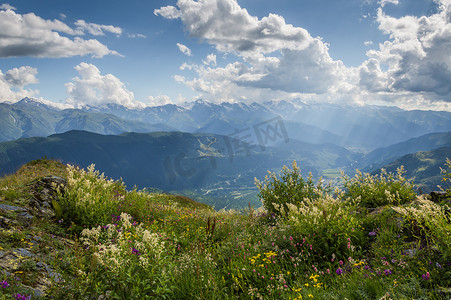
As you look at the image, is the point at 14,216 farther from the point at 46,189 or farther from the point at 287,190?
the point at 287,190

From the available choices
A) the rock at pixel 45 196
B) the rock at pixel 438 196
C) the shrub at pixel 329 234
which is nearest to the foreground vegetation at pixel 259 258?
the shrub at pixel 329 234

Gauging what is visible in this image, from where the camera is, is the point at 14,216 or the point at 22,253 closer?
the point at 22,253

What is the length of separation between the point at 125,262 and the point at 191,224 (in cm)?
481

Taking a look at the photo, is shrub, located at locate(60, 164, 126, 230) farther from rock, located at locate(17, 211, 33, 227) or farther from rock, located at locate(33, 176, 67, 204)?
rock, located at locate(17, 211, 33, 227)

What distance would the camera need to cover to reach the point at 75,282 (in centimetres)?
412

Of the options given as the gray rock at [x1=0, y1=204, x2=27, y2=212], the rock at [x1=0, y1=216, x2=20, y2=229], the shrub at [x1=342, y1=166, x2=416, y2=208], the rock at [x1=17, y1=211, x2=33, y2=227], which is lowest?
the rock at [x1=17, y1=211, x2=33, y2=227]

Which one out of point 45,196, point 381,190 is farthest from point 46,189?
point 381,190

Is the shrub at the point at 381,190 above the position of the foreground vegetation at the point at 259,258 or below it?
above

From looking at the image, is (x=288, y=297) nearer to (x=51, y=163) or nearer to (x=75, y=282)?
(x=75, y=282)

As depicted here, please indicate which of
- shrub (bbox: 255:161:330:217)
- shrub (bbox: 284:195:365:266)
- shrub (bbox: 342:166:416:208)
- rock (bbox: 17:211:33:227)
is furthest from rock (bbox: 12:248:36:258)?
shrub (bbox: 342:166:416:208)

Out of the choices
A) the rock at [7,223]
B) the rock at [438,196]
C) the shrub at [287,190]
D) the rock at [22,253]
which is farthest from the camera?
the shrub at [287,190]

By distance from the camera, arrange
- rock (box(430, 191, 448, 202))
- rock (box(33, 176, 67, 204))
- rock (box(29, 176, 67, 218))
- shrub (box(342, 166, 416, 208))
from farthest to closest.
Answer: shrub (box(342, 166, 416, 208)), rock (box(33, 176, 67, 204)), rock (box(29, 176, 67, 218)), rock (box(430, 191, 448, 202))

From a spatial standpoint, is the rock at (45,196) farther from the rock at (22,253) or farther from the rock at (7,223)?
the rock at (22,253)

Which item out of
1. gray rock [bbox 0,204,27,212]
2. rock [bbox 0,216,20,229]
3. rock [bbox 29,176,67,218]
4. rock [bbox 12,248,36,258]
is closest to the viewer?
rock [bbox 12,248,36,258]
